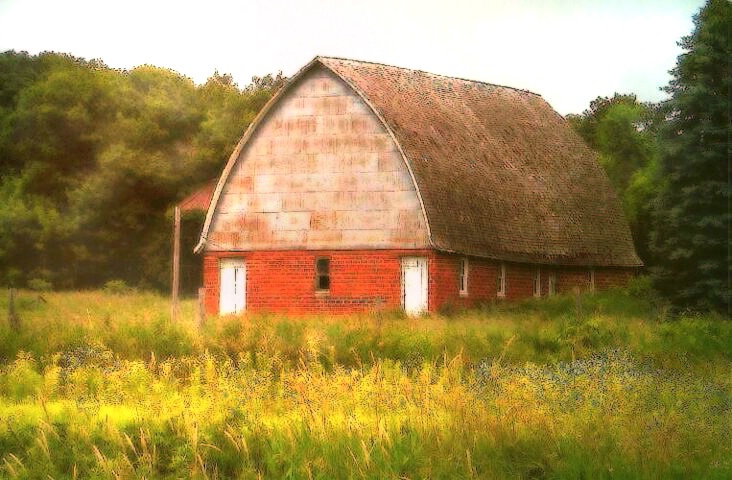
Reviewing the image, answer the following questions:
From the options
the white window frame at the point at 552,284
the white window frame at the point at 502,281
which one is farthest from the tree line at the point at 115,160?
the white window frame at the point at 502,281

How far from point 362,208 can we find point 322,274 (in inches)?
91.8

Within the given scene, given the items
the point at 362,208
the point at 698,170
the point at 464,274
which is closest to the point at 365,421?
the point at 362,208

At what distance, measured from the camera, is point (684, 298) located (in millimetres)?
33500

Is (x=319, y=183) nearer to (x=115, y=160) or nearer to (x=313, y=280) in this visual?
(x=313, y=280)

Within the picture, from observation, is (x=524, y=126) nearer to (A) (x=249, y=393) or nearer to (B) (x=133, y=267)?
(B) (x=133, y=267)

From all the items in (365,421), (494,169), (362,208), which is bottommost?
(365,421)

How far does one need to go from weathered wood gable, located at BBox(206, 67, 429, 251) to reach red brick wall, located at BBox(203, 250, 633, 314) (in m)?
0.32

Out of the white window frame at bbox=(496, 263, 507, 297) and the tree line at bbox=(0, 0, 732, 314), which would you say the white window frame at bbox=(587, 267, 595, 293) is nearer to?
the white window frame at bbox=(496, 263, 507, 297)

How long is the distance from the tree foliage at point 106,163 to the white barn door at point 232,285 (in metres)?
16.3

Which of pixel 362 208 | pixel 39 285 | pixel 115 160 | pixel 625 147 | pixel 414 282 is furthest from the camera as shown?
pixel 625 147

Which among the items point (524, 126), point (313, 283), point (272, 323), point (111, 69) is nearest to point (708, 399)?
point (272, 323)

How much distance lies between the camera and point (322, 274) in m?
36.9

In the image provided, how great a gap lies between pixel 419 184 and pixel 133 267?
25334 mm

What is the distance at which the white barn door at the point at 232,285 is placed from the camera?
37.6 m
